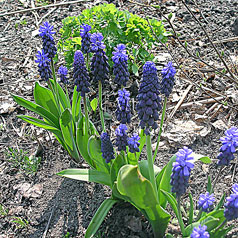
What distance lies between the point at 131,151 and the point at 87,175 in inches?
Answer: 27.0

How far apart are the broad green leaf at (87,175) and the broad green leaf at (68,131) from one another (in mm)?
616

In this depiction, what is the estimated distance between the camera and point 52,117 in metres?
4.39

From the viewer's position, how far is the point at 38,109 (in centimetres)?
429

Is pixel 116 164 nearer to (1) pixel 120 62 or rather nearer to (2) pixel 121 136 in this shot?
(2) pixel 121 136

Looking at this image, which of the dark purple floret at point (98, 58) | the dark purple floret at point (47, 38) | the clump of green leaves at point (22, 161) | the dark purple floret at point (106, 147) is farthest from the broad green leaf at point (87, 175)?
the dark purple floret at point (47, 38)

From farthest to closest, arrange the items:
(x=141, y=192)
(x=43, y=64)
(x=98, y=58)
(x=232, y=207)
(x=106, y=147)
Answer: (x=43, y=64)
(x=98, y=58)
(x=106, y=147)
(x=141, y=192)
(x=232, y=207)

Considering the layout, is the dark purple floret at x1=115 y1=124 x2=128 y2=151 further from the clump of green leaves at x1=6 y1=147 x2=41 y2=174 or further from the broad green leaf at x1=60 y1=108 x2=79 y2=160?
the clump of green leaves at x1=6 y1=147 x2=41 y2=174

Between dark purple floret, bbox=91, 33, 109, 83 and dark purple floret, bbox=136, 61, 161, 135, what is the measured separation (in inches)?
32.8

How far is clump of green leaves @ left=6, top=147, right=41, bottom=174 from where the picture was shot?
15.1ft

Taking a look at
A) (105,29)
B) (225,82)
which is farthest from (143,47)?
(225,82)

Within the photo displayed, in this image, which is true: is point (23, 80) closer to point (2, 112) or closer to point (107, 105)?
point (2, 112)

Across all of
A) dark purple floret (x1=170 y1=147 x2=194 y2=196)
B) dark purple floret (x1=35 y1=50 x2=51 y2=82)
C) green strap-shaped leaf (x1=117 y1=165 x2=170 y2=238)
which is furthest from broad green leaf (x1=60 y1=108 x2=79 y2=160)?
dark purple floret (x1=170 y1=147 x2=194 y2=196)

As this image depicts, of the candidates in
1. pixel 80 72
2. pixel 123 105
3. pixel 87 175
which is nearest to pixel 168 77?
pixel 123 105

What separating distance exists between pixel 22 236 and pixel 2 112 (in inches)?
90.6
